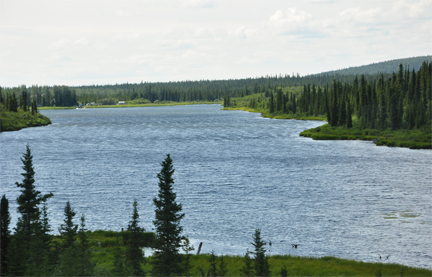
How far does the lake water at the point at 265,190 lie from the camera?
41188 millimetres

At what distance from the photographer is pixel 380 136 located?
122 metres

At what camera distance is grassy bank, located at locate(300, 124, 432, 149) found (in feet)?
355

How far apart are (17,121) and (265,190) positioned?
148 meters

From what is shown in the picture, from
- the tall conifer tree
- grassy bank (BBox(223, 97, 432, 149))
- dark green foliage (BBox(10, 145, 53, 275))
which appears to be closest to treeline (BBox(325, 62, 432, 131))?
grassy bank (BBox(223, 97, 432, 149))

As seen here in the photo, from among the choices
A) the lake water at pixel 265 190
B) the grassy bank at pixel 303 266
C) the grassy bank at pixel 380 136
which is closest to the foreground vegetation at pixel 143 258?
the grassy bank at pixel 303 266

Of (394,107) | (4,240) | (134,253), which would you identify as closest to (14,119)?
(394,107)

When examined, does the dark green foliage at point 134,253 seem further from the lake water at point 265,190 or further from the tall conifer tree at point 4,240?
the lake water at point 265,190

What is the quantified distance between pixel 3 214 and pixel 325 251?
2554 centimetres

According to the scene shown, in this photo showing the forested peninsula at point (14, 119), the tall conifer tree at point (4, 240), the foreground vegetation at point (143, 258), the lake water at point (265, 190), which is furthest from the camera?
the forested peninsula at point (14, 119)

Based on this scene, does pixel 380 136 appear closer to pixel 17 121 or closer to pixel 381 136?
pixel 381 136

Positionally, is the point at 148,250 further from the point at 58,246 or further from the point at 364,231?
the point at 364,231

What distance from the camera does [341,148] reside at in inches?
4235

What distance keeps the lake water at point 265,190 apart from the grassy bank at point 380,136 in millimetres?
5724

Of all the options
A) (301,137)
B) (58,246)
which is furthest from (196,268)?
(301,137)
